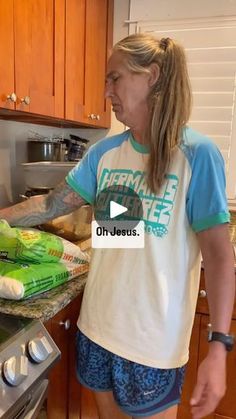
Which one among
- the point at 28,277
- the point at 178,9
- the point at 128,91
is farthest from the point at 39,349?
the point at 178,9

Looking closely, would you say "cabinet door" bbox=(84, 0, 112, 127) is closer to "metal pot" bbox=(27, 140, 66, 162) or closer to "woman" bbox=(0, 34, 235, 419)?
"metal pot" bbox=(27, 140, 66, 162)

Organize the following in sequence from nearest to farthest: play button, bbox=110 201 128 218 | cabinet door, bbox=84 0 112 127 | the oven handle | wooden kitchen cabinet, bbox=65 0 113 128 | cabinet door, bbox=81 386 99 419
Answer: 1. the oven handle
2. play button, bbox=110 201 128 218
3. cabinet door, bbox=81 386 99 419
4. wooden kitchen cabinet, bbox=65 0 113 128
5. cabinet door, bbox=84 0 112 127

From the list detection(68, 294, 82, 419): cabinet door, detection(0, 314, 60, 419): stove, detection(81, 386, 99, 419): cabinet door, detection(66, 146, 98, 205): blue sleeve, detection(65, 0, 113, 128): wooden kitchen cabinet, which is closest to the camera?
detection(0, 314, 60, 419): stove

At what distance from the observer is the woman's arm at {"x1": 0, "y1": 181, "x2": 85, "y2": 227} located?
1.13 metres

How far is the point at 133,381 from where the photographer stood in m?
0.93

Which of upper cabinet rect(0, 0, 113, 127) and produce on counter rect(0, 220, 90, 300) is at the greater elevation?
upper cabinet rect(0, 0, 113, 127)

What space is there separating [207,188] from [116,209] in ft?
0.85

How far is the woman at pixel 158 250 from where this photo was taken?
2.67 feet

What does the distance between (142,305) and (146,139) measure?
41 cm

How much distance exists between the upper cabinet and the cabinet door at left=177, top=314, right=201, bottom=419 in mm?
1081

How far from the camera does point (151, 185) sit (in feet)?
2.89

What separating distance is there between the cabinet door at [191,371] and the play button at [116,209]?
847 mm

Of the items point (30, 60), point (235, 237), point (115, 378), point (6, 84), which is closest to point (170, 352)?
point (115, 378)

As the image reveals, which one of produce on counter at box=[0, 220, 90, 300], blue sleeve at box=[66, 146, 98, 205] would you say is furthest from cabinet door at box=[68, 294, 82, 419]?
blue sleeve at box=[66, 146, 98, 205]
